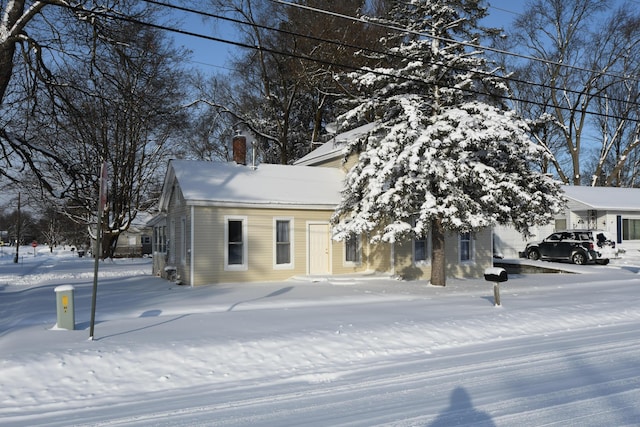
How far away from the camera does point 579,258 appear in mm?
30219

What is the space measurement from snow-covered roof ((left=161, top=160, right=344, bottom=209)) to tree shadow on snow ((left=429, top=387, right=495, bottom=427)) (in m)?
13.9

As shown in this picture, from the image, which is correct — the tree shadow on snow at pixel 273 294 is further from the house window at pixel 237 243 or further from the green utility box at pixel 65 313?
the green utility box at pixel 65 313

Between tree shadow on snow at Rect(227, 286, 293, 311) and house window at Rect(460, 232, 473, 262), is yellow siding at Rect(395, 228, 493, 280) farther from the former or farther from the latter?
tree shadow on snow at Rect(227, 286, 293, 311)

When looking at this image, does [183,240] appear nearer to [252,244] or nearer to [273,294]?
[252,244]

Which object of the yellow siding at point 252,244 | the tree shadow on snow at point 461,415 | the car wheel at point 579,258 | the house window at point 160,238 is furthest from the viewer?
the car wheel at point 579,258

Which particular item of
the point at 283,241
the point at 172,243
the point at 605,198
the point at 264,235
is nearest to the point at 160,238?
the point at 172,243

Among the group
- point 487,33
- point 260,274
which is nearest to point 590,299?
point 487,33

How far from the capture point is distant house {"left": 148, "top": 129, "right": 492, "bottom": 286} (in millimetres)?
19359

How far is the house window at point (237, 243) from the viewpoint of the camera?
64.7 ft

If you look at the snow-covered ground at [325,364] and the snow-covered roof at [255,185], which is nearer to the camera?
the snow-covered ground at [325,364]

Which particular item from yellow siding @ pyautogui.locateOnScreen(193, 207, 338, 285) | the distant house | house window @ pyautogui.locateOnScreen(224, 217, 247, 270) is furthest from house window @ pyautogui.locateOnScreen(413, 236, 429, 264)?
house window @ pyautogui.locateOnScreen(224, 217, 247, 270)

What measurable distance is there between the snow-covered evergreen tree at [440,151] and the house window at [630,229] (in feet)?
67.8

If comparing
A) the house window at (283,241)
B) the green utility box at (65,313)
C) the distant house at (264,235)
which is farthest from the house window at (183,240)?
the green utility box at (65,313)

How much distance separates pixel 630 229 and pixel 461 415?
36014 mm
